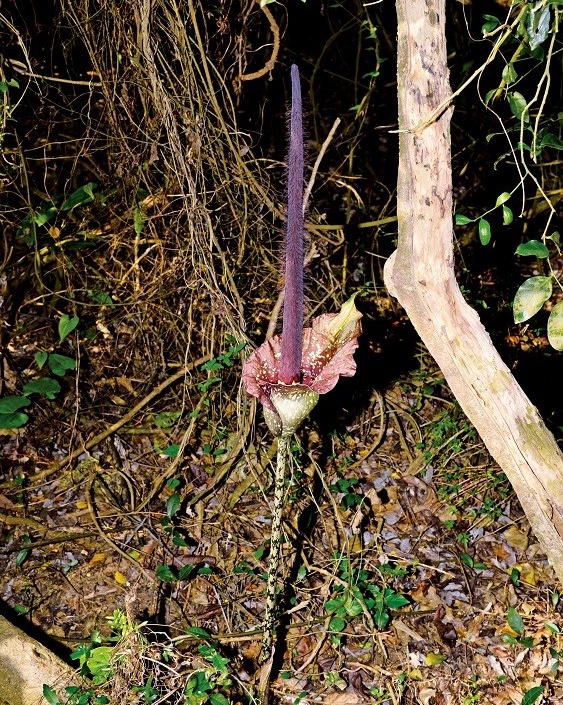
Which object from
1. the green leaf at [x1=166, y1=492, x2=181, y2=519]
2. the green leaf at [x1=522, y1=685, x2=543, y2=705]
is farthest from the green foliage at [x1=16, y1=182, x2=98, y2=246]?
the green leaf at [x1=522, y1=685, x2=543, y2=705]

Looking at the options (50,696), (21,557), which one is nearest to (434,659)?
(50,696)

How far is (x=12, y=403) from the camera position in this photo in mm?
2834

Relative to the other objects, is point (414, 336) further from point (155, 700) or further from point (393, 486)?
point (155, 700)

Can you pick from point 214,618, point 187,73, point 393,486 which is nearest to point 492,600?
point 393,486

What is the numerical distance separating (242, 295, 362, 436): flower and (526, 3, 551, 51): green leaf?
2.13 feet

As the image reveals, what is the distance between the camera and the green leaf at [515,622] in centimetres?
229

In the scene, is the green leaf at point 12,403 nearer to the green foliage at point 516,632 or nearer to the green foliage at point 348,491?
the green foliage at point 348,491

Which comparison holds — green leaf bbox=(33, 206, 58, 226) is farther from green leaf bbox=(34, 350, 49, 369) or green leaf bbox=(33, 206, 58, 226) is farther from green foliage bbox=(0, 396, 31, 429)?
green foliage bbox=(0, 396, 31, 429)

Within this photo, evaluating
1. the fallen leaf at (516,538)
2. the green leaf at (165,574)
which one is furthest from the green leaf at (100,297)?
the fallen leaf at (516,538)

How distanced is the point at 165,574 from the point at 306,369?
0.91 metres

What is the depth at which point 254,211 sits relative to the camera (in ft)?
8.43

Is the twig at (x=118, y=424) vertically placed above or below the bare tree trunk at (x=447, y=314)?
below

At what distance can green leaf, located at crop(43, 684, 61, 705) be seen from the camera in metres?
1.96

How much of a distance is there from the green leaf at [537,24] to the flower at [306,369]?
0.65 metres
